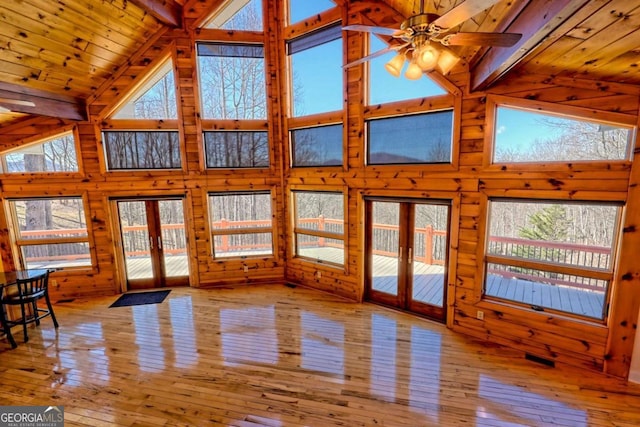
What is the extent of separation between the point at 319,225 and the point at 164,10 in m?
4.37

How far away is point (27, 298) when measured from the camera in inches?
155

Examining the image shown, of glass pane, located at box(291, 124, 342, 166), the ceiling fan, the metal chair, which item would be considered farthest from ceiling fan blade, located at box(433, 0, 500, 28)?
the metal chair

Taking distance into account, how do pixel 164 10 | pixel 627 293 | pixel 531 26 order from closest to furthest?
pixel 531 26 < pixel 627 293 < pixel 164 10

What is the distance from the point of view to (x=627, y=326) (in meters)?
2.97

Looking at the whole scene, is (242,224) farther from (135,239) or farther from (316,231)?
(135,239)

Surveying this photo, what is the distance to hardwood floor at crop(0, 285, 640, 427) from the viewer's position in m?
2.61

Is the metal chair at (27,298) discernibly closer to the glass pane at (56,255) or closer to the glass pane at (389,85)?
the glass pane at (56,255)

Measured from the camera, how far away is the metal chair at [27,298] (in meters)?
3.91

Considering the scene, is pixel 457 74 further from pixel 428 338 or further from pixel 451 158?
pixel 428 338

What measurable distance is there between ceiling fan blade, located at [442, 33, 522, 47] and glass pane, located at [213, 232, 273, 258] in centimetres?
464

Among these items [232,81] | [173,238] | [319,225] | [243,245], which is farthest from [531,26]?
[173,238]

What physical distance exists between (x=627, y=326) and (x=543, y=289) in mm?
740

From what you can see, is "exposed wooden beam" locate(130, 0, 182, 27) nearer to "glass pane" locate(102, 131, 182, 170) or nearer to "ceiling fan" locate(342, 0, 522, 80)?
"glass pane" locate(102, 131, 182, 170)

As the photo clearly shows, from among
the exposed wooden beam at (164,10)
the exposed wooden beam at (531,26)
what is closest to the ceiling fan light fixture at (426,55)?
the exposed wooden beam at (531,26)
